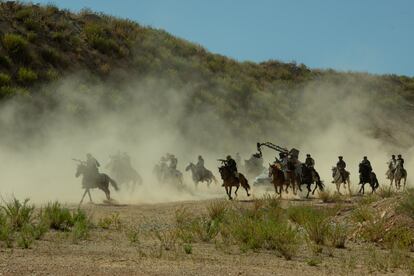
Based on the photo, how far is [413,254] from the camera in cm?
1302

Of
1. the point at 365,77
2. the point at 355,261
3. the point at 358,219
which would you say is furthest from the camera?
the point at 365,77

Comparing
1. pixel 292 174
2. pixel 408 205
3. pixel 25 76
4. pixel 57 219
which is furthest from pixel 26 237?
pixel 25 76

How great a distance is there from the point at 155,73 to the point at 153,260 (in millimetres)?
42793

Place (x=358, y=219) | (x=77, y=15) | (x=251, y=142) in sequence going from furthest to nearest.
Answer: (x=77, y=15) < (x=251, y=142) < (x=358, y=219)

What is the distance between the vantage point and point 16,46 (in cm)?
4397

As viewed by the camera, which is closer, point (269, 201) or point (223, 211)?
point (223, 211)

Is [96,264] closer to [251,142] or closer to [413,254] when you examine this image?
[413,254]

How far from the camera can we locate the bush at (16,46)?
143 ft

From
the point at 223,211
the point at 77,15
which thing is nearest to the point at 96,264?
the point at 223,211

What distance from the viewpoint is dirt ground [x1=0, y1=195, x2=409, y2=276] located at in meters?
10.2

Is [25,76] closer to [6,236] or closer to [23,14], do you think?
[23,14]

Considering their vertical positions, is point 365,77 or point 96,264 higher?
point 365,77

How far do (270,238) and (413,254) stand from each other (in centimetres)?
295

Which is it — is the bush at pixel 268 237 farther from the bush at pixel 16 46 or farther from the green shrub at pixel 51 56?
the green shrub at pixel 51 56
